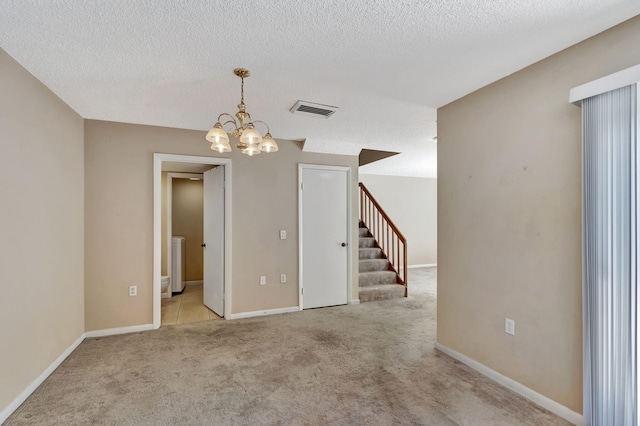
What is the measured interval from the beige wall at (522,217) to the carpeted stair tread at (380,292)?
188cm

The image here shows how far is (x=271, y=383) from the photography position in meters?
2.46

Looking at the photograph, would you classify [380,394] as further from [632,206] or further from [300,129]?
[300,129]

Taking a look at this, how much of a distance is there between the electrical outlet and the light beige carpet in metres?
0.44

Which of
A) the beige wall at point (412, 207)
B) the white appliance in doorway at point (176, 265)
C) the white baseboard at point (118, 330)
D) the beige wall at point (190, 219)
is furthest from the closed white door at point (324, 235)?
the beige wall at point (412, 207)

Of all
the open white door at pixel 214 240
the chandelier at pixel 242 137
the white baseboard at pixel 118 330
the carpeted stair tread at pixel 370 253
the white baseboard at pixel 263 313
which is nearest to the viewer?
the chandelier at pixel 242 137

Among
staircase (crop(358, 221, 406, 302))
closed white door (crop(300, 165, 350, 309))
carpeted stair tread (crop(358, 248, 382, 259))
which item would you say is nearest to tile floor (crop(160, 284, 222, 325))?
closed white door (crop(300, 165, 350, 309))

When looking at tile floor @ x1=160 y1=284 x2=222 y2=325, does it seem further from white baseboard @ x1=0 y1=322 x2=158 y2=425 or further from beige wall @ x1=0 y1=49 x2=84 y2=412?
beige wall @ x1=0 y1=49 x2=84 y2=412

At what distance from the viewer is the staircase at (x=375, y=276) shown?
16.3ft

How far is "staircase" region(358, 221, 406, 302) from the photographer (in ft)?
16.3

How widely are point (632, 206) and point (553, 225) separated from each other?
50 cm

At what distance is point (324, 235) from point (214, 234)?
1.57 metres

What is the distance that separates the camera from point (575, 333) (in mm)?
1999

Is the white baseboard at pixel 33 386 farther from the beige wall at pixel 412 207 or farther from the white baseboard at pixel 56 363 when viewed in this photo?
the beige wall at pixel 412 207

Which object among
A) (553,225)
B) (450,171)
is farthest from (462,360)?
(450,171)
